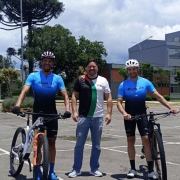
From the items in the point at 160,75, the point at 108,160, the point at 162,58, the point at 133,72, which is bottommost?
the point at 108,160

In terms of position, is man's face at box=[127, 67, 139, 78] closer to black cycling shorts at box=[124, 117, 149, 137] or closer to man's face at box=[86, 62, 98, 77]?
man's face at box=[86, 62, 98, 77]

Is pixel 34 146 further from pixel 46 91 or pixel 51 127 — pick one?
pixel 46 91

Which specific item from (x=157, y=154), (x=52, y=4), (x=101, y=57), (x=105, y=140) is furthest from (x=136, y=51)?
(x=157, y=154)

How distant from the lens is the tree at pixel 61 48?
51.7 m

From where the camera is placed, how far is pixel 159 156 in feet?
20.8

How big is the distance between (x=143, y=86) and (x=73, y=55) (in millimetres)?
48176

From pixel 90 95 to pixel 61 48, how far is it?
45.9 metres

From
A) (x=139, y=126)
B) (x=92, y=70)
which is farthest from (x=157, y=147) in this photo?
(x=92, y=70)

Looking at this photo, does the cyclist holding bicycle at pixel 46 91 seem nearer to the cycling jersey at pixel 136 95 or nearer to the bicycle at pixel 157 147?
the cycling jersey at pixel 136 95

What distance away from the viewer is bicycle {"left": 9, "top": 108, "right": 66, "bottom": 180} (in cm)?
574

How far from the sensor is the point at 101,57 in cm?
6000

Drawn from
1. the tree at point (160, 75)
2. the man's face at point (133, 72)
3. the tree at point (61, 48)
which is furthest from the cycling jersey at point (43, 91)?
the tree at point (160, 75)

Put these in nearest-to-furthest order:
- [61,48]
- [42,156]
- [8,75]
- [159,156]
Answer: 1. [42,156]
2. [159,156]
3. [8,75]
4. [61,48]

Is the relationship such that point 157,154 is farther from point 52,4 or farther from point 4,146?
point 52,4
